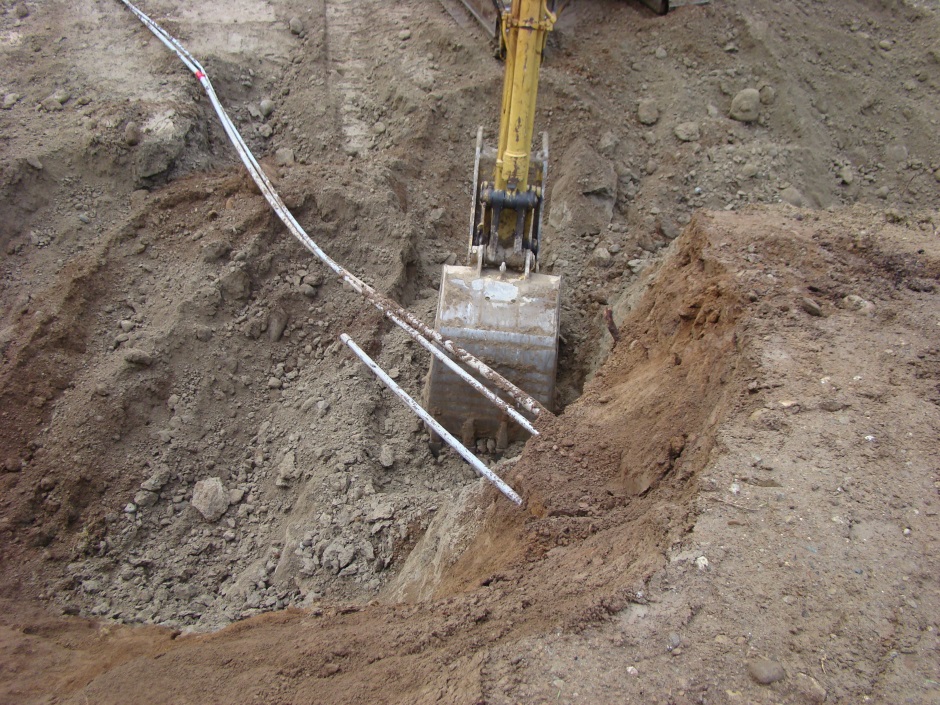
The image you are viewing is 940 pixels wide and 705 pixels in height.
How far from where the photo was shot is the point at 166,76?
806 centimetres

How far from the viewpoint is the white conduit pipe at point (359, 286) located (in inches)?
168

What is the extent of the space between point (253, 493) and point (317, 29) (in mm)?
6749

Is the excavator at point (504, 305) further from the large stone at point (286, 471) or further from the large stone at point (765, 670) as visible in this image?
the large stone at point (765, 670)

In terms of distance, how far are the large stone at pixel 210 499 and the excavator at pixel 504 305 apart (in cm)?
175

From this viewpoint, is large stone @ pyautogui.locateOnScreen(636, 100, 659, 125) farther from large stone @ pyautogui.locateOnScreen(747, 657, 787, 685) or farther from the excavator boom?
large stone @ pyautogui.locateOnScreen(747, 657, 787, 685)

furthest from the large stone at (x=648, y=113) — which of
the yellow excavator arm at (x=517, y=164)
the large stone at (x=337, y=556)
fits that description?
the large stone at (x=337, y=556)

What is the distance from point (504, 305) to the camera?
17.4ft

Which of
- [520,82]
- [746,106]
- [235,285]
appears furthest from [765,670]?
[746,106]

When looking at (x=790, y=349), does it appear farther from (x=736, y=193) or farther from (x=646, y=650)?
(x=736, y=193)

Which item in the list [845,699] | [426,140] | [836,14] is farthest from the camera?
[836,14]

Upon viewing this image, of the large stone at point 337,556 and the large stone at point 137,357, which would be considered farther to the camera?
the large stone at point 137,357

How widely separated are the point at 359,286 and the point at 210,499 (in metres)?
2.01

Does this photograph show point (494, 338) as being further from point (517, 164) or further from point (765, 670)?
point (765, 670)

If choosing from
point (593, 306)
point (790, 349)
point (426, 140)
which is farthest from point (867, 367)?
point (426, 140)
